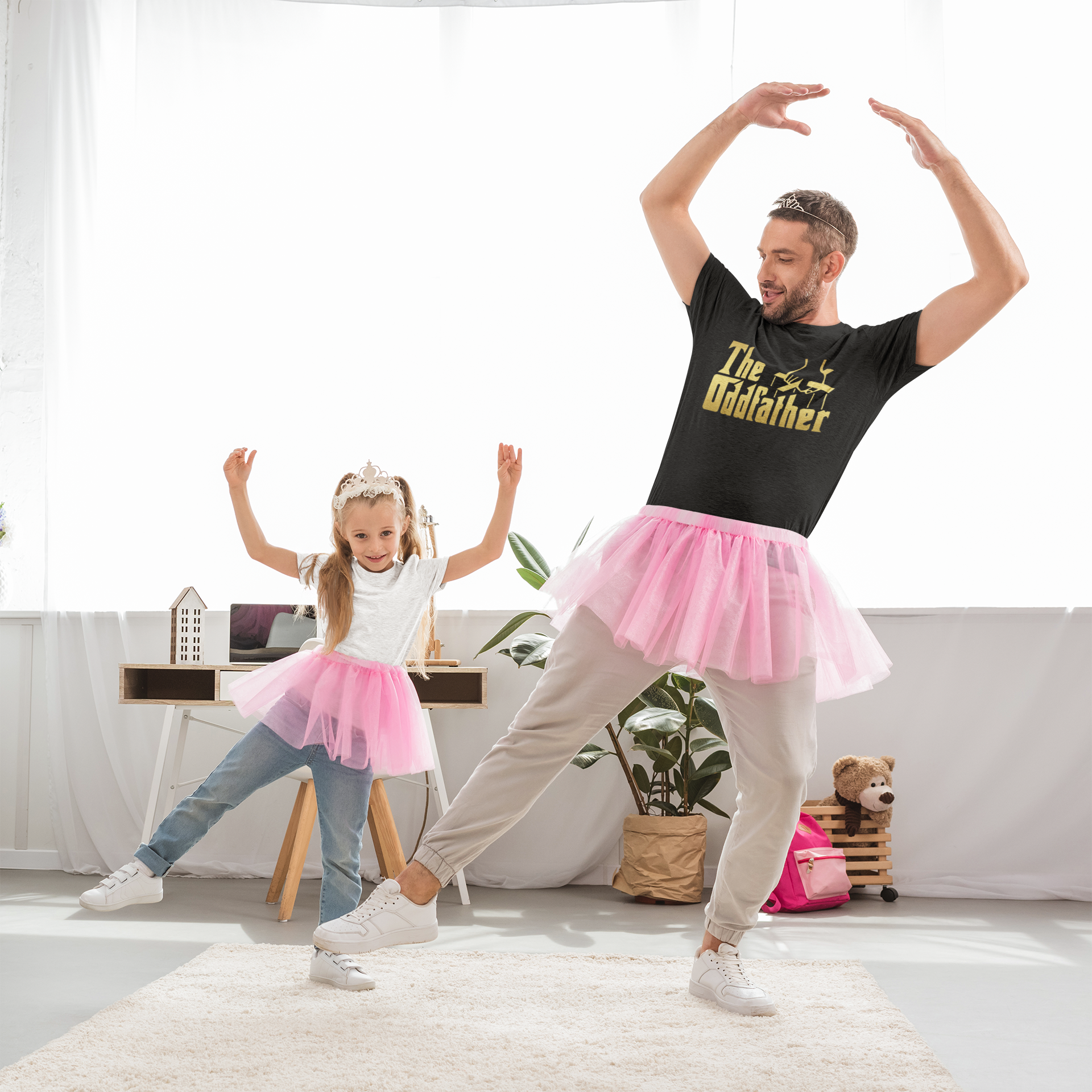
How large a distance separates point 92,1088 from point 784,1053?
1.04 m

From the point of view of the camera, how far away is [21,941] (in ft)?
8.19

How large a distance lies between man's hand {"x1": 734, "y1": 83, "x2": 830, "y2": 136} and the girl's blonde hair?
1010 millimetres

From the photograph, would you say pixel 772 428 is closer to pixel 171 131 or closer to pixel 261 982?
pixel 261 982

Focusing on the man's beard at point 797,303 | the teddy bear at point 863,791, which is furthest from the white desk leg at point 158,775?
the man's beard at point 797,303

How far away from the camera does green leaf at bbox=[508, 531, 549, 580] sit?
311 cm

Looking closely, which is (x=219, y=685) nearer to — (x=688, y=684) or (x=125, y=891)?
(x=125, y=891)

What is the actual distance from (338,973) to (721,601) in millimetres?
1050

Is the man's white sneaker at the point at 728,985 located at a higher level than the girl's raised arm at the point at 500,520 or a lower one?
lower

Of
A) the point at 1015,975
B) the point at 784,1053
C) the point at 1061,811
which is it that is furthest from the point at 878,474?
the point at 784,1053

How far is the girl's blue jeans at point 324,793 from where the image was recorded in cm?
202

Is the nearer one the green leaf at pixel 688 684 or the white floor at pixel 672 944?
the white floor at pixel 672 944

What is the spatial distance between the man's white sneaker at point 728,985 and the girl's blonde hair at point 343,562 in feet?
3.09

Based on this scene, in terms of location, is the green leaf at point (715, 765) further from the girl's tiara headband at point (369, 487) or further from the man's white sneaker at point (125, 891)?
the man's white sneaker at point (125, 891)

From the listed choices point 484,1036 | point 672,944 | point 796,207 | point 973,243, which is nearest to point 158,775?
point 672,944
